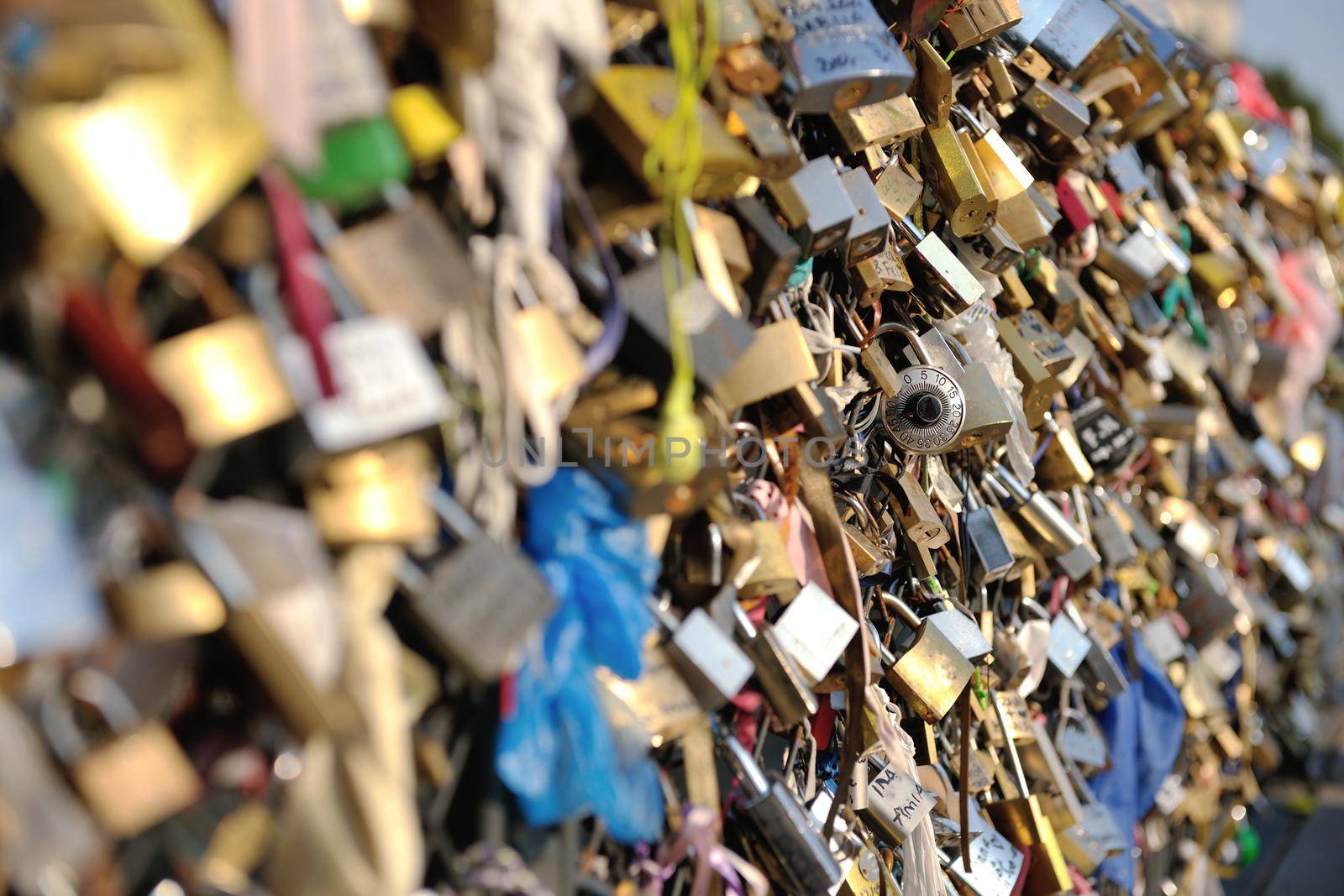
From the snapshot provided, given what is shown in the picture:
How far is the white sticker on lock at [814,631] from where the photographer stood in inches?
48.7

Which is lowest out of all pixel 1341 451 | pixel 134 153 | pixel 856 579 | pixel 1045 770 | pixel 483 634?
pixel 1341 451

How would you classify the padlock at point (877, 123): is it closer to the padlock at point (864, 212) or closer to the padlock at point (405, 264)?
the padlock at point (864, 212)

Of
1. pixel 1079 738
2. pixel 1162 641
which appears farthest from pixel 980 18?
pixel 1162 641

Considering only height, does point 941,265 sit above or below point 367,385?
below

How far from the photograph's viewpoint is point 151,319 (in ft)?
2.44

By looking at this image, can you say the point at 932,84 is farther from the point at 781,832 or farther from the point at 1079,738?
the point at 1079,738

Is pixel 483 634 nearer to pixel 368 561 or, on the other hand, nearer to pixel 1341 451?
pixel 368 561

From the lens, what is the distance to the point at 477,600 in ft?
2.81

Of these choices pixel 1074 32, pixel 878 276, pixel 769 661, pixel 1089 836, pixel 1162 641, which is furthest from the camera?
pixel 1162 641

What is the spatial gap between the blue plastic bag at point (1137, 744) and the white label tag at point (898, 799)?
72 cm

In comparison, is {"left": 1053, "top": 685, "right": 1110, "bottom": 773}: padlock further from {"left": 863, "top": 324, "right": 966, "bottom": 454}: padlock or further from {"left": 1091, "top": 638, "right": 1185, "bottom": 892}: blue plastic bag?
{"left": 863, "top": 324, "right": 966, "bottom": 454}: padlock

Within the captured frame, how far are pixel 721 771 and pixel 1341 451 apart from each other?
3128mm

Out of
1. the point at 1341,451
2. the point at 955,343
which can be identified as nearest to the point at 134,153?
the point at 955,343

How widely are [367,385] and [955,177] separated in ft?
3.24
